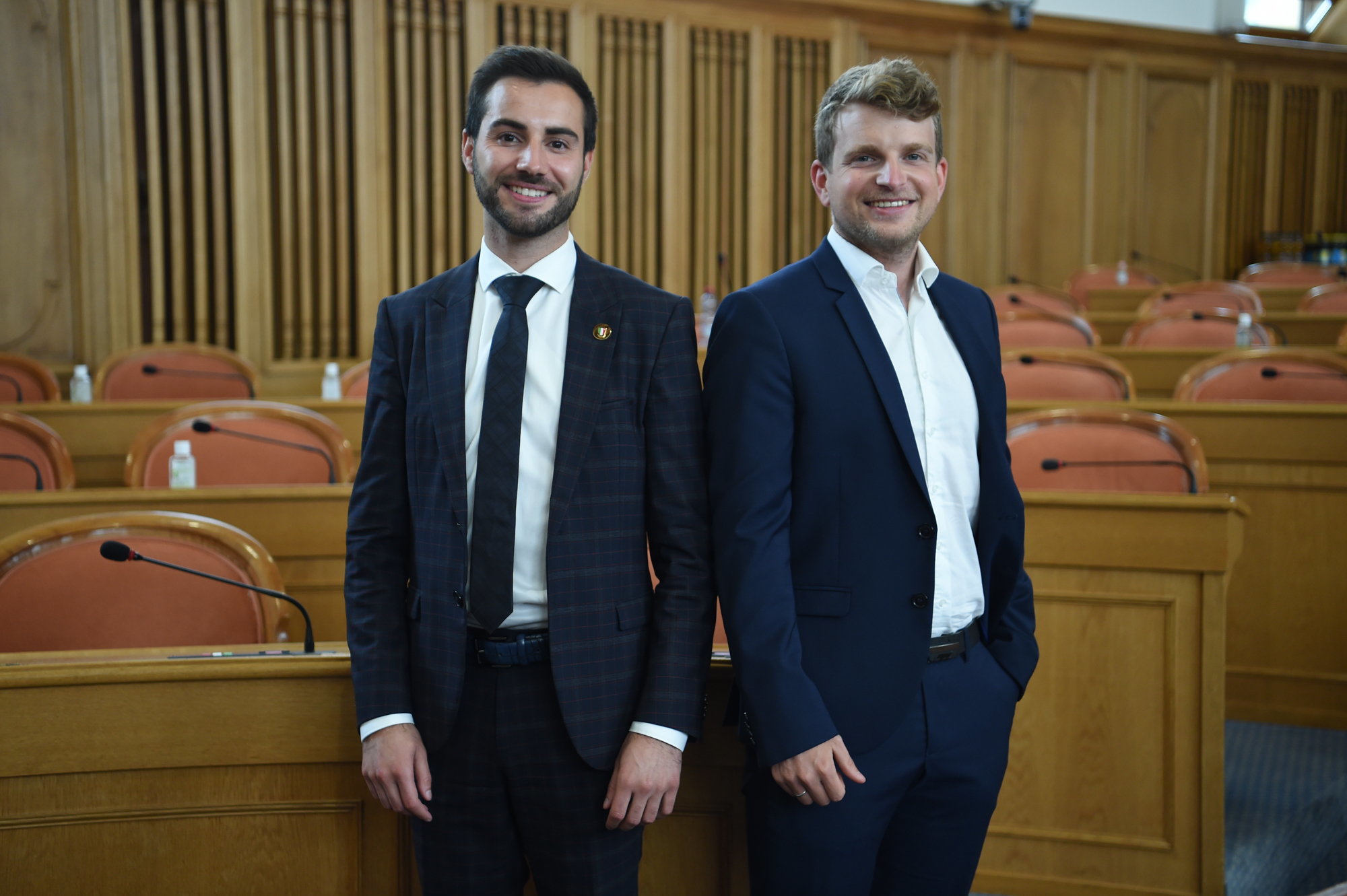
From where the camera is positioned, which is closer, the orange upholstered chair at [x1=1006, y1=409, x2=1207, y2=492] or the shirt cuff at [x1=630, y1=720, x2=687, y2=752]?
the shirt cuff at [x1=630, y1=720, x2=687, y2=752]

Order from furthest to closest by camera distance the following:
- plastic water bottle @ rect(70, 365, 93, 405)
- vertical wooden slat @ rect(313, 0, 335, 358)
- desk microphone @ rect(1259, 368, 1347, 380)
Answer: vertical wooden slat @ rect(313, 0, 335, 358) < plastic water bottle @ rect(70, 365, 93, 405) < desk microphone @ rect(1259, 368, 1347, 380)

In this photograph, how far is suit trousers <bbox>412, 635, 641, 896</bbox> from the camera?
4.10 ft

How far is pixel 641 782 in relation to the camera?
48.1 inches

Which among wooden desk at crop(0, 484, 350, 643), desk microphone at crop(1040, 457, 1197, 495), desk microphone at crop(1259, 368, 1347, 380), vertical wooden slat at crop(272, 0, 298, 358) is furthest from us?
vertical wooden slat at crop(272, 0, 298, 358)

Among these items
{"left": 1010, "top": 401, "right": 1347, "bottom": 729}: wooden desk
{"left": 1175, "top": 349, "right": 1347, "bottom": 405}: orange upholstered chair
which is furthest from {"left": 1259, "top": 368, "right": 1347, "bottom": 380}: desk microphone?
{"left": 1010, "top": 401, "right": 1347, "bottom": 729}: wooden desk

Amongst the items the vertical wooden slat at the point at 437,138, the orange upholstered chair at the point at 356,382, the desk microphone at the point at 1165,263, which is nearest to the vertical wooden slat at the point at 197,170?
the vertical wooden slat at the point at 437,138

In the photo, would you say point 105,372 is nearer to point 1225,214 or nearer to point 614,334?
point 614,334

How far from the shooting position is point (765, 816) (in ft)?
4.34

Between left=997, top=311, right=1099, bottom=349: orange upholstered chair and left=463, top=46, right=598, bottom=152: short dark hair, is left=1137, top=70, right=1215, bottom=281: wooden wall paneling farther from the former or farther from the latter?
left=463, top=46, right=598, bottom=152: short dark hair

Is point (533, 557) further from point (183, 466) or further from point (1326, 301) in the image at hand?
point (1326, 301)

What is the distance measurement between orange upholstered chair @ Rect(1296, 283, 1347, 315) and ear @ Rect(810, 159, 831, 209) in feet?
19.9

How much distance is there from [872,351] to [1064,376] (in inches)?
111

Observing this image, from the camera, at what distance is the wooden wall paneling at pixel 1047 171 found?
861cm

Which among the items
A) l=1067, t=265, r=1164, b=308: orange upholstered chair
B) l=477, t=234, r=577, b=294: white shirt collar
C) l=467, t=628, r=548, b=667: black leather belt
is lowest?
l=467, t=628, r=548, b=667: black leather belt
